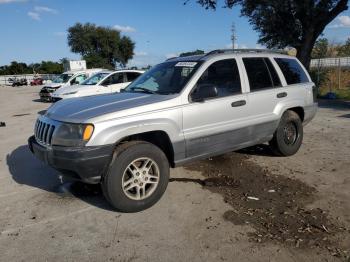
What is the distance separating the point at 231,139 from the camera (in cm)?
550

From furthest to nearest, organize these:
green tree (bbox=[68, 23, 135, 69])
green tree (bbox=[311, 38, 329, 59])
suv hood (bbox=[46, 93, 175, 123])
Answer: green tree (bbox=[68, 23, 135, 69]) → green tree (bbox=[311, 38, 329, 59]) → suv hood (bbox=[46, 93, 175, 123])

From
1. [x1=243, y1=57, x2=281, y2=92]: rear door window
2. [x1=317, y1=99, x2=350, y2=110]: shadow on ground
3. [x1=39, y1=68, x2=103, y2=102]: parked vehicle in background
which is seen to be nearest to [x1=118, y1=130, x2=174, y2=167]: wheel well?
[x1=243, y1=57, x2=281, y2=92]: rear door window

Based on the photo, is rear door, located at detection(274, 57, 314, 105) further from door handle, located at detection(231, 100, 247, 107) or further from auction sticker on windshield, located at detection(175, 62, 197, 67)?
auction sticker on windshield, located at detection(175, 62, 197, 67)

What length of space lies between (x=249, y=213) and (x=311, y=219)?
68 cm

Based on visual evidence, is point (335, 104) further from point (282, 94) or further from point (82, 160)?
point (82, 160)

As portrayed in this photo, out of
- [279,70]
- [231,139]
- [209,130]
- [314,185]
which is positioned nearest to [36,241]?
[209,130]

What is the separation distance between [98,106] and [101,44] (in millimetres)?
73096

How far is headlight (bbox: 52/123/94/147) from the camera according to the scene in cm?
422

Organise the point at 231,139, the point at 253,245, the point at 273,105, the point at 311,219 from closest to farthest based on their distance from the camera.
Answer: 1. the point at 253,245
2. the point at 311,219
3. the point at 231,139
4. the point at 273,105

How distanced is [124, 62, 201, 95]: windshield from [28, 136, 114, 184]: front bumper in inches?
52.5

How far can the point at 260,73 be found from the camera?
6008mm

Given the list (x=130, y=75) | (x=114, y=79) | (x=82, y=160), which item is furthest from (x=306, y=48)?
(x=82, y=160)

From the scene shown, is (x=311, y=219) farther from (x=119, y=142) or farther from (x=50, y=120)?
(x=50, y=120)

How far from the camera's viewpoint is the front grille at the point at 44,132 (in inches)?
181
